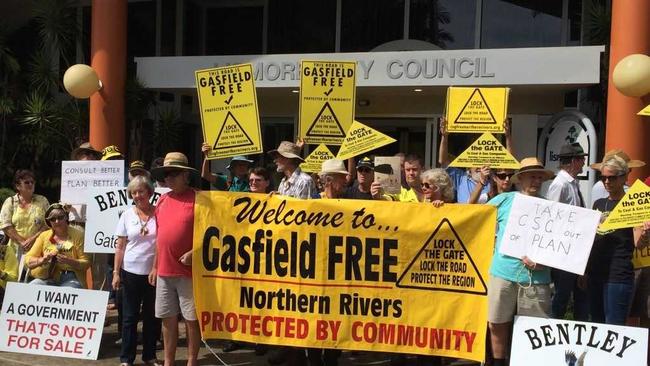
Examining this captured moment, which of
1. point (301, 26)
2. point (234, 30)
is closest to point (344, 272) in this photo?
point (301, 26)

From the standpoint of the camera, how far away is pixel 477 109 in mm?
6410

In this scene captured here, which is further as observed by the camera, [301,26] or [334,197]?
[301,26]

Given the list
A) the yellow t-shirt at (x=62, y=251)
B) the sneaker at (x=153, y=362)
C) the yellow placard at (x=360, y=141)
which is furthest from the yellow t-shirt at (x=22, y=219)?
the yellow placard at (x=360, y=141)

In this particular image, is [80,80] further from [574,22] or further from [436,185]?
[574,22]

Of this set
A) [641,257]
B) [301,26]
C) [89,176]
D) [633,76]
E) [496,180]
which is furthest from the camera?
[301,26]

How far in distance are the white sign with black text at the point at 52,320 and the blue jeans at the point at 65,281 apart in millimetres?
152

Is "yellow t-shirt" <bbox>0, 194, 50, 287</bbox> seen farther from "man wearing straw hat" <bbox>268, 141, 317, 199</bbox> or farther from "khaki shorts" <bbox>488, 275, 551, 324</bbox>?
"khaki shorts" <bbox>488, 275, 551, 324</bbox>

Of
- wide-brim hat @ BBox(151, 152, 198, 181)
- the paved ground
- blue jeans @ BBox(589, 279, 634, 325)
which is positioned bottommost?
the paved ground

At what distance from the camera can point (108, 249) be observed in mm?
6840

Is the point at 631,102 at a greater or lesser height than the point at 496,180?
greater

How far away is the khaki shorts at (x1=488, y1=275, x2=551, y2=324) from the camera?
490cm

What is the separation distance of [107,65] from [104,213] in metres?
4.32

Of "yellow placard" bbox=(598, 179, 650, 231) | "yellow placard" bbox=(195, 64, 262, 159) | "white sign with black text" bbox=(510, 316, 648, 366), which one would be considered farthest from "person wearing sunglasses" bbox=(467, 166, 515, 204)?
"yellow placard" bbox=(195, 64, 262, 159)

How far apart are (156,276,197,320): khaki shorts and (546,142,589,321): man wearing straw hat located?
317 cm
